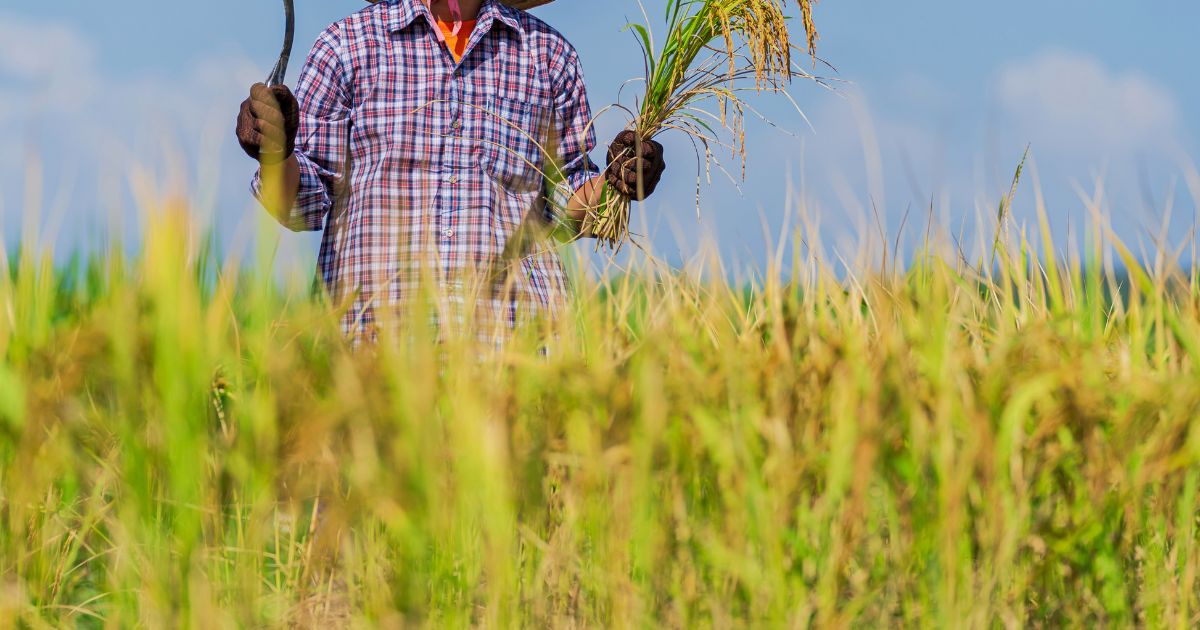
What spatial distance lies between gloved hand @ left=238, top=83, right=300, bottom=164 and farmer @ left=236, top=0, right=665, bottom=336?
0.13 metres

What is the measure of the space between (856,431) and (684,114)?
60.8 inches

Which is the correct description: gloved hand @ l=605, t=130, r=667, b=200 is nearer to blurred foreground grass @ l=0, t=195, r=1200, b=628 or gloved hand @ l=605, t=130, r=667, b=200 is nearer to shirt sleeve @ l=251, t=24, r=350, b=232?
shirt sleeve @ l=251, t=24, r=350, b=232

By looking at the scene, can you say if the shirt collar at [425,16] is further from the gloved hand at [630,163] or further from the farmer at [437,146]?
the gloved hand at [630,163]

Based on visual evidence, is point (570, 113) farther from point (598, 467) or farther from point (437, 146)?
point (598, 467)

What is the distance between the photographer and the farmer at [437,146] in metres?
2.82

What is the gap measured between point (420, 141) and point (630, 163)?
24.0 inches

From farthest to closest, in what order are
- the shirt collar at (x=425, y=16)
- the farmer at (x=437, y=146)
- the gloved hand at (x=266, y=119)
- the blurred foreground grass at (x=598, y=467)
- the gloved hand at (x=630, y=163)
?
1. the shirt collar at (x=425, y=16)
2. the farmer at (x=437, y=146)
3. the gloved hand at (x=630, y=163)
4. the gloved hand at (x=266, y=119)
5. the blurred foreground grass at (x=598, y=467)

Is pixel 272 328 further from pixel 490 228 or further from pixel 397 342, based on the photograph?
pixel 490 228

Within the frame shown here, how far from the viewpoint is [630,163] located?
2.69 meters

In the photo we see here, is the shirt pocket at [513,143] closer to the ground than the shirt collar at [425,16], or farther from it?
closer to the ground

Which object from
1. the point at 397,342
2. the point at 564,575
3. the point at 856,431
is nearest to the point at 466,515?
the point at 564,575

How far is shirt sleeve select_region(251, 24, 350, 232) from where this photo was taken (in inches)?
115

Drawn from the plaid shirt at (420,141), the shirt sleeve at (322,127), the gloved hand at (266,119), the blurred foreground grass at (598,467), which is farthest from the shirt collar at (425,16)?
the blurred foreground grass at (598,467)

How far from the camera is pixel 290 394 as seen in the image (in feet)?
4.86
